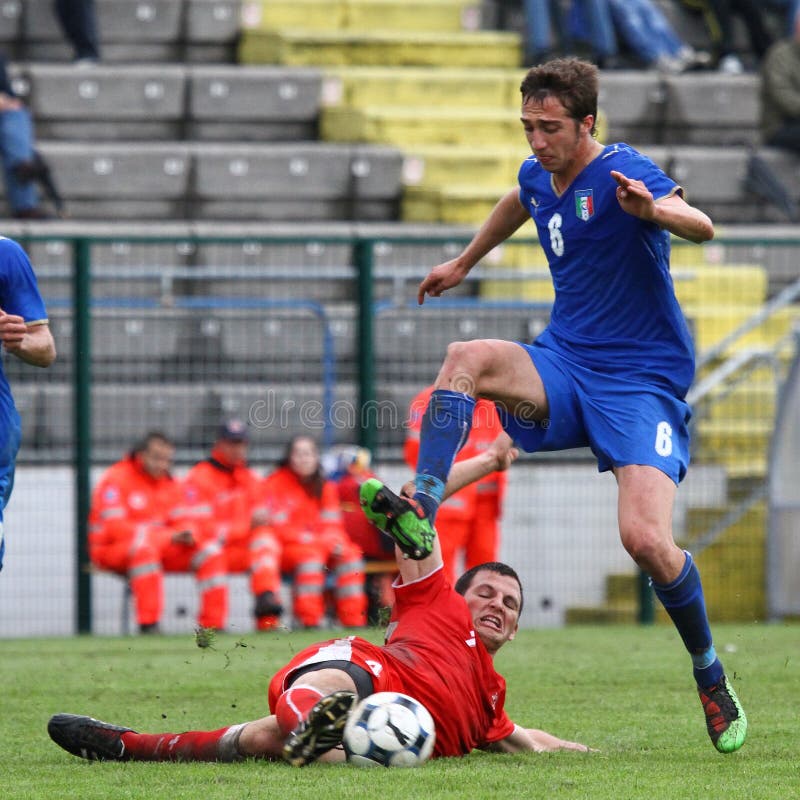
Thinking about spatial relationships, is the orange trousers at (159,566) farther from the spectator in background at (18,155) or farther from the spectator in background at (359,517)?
the spectator in background at (18,155)

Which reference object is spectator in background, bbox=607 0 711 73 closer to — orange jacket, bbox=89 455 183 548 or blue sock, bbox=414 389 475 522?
orange jacket, bbox=89 455 183 548

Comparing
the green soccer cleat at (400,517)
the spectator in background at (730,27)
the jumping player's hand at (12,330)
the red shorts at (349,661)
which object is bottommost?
the red shorts at (349,661)

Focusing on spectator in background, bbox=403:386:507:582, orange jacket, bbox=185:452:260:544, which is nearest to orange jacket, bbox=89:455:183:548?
orange jacket, bbox=185:452:260:544

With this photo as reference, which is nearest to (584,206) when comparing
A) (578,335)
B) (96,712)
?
(578,335)

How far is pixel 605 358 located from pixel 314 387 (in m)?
6.72

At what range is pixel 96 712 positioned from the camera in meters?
7.73

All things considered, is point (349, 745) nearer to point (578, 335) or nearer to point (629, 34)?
point (578, 335)

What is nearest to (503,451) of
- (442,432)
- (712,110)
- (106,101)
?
(442,432)

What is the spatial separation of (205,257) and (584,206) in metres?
7.27

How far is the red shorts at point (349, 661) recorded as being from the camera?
5.83 m

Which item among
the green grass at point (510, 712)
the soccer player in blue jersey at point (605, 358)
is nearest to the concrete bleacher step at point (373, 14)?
the green grass at point (510, 712)

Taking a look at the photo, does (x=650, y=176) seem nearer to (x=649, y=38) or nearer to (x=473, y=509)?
(x=473, y=509)

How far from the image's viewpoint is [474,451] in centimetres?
1154

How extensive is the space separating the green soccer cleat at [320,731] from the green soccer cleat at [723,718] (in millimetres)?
1520
